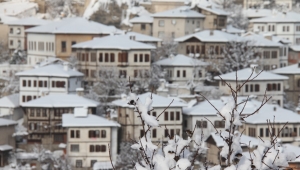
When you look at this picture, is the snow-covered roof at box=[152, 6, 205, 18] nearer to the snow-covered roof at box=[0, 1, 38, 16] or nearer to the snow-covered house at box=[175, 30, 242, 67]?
the snow-covered house at box=[175, 30, 242, 67]

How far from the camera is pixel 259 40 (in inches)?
1547

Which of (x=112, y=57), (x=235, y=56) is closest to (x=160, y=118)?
(x=112, y=57)

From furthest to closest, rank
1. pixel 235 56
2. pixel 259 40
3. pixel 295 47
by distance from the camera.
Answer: pixel 295 47
pixel 259 40
pixel 235 56

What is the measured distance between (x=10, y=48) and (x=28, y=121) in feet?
34.6

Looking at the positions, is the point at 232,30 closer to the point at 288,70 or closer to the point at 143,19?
the point at 143,19

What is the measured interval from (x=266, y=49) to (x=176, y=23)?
12.5ft

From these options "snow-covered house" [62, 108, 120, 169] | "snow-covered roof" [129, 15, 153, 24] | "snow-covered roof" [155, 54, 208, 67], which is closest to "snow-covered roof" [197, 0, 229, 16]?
"snow-covered roof" [129, 15, 153, 24]

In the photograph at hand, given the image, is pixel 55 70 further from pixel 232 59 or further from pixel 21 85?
Answer: pixel 232 59

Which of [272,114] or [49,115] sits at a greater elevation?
[272,114]

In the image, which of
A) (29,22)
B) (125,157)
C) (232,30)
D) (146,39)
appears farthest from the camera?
(232,30)

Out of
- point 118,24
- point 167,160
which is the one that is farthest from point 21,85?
point 167,160

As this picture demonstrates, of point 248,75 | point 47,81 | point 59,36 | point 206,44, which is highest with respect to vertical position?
point 59,36

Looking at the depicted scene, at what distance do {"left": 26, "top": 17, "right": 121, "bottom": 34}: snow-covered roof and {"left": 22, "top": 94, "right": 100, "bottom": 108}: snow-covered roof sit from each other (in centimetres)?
635

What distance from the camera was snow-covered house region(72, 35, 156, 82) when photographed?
112ft
